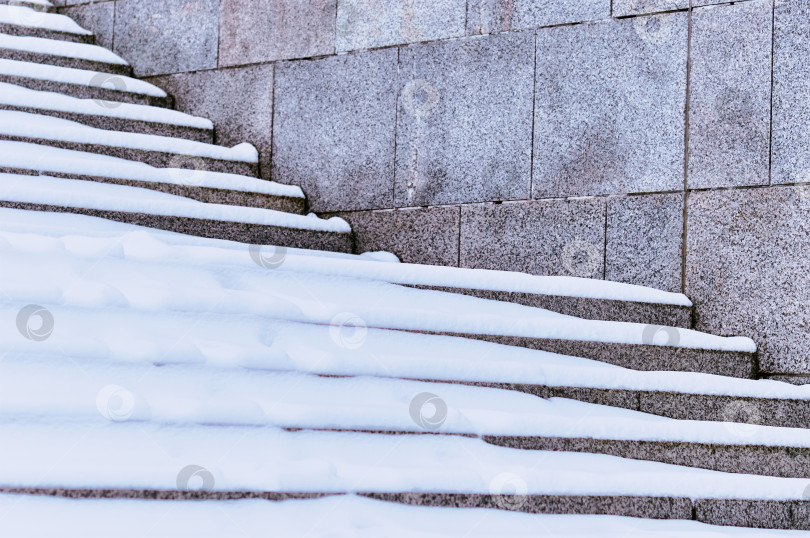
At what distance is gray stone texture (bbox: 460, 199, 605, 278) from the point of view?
254 inches

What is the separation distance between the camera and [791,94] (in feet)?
19.5

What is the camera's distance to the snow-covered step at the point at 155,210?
5.50 meters

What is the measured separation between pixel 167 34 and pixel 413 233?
270 centimetres

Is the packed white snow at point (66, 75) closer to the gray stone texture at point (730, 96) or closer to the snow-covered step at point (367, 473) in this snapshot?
the gray stone texture at point (730, 96)

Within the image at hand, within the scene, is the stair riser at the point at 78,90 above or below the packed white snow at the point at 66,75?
below

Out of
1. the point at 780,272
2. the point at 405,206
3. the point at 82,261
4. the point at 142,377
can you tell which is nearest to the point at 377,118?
the point at 405,206

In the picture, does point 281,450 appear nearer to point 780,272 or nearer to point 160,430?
point 160,430

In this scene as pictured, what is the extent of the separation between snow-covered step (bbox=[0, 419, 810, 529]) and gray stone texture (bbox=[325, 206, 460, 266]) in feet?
8.83

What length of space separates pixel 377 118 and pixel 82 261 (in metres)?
3.30

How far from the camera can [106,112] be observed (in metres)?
6.98
